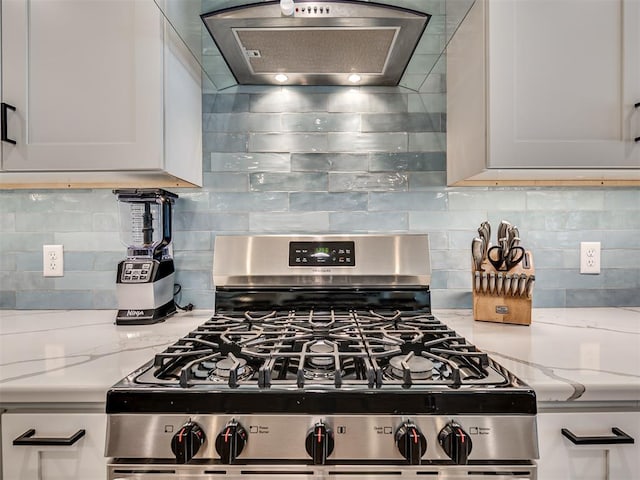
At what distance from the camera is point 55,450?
85cm

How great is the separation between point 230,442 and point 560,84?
50.5 inches

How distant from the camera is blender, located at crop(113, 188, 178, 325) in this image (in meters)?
1.36

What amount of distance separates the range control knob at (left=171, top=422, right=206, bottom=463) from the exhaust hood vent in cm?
103

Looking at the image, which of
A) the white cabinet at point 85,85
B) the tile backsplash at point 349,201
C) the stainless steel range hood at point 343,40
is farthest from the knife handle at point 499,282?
the white cabinet at point 85,85

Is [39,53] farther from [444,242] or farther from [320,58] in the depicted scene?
[444,242]

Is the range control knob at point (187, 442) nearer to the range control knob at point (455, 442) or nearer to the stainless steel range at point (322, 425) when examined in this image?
the stainless steel range at point (322, 425)

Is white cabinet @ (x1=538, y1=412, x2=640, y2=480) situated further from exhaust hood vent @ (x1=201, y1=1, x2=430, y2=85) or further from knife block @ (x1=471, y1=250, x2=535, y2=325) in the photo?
exhaust hood vent @ (x1=201, y1=1, x2=430, y2=85)

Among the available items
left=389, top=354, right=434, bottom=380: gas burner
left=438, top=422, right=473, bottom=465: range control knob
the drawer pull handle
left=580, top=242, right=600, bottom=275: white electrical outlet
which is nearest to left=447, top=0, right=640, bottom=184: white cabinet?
left=580, top=242, right=600, bottom=275: white electrical outlet

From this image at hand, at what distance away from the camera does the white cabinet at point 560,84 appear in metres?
1.17

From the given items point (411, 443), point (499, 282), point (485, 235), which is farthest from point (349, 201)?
point (411, 443)

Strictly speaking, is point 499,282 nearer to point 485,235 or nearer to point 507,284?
point 507,284

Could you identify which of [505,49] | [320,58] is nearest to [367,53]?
[320,58]

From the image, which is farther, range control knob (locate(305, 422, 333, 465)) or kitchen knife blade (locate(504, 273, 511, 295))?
kitchen knife blade (locate(504, 273, 511, 295))

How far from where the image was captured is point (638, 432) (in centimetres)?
86
